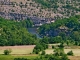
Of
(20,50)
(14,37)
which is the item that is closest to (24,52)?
(20,50)

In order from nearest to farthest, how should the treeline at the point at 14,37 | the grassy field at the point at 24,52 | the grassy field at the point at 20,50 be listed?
the grassy field at the point at 24,52 → the grassy field at the point at 20,50 → the treeline at the point at 14,37

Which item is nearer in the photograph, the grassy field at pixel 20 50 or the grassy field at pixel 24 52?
the grassy field at pixel 24 52

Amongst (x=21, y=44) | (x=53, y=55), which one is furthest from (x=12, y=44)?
(x=53, y=55)

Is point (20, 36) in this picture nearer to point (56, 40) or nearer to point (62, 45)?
point (56, 40)

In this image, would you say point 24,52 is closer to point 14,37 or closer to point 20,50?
point 20,50

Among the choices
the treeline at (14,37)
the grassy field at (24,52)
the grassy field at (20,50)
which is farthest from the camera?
the treeline at (14,37)

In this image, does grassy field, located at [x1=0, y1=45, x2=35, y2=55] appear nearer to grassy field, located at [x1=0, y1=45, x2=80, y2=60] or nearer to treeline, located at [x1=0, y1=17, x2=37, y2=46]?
grassy field, located at [x1=0, y1=45, x2=80, y2=60]

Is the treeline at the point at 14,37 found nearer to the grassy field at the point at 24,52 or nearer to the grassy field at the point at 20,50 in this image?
the grassy field at the point at 24,52

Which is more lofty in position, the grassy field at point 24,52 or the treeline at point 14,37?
the grassy field at point 24,52

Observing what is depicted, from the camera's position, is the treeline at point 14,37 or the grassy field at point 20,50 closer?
the grassy field at point 20,50

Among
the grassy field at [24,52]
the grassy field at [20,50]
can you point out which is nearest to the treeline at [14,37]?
the grassy field at [24,52]

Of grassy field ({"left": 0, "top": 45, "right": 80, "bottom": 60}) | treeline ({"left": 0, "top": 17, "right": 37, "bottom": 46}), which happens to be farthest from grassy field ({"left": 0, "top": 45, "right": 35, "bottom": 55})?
treeline ({"left": 0, "top": 17, "right": 37, "bottom": 46})
